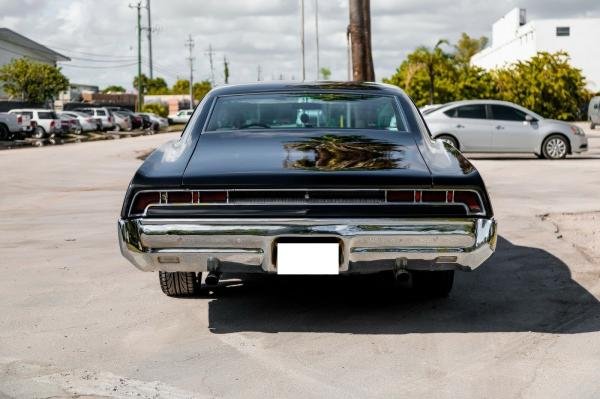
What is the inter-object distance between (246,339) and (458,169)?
5.13 feet

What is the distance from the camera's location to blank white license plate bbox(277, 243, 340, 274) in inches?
196

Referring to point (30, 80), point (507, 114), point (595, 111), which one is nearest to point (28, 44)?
point (30, 80)

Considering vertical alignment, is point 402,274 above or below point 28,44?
below

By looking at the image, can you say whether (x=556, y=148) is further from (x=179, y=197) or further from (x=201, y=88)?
(x=201, y=88)

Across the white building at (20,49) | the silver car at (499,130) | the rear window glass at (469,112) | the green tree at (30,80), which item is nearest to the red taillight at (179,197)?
the silver car at (499,130)

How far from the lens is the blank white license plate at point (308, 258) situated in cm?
497

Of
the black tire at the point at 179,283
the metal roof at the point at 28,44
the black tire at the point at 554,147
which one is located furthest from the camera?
the metal roof at the point at 28,44

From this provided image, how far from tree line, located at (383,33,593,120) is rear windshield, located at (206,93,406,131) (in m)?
47.5

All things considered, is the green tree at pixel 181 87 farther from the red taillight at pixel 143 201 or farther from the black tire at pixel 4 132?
the red taillight at pixel 143 201

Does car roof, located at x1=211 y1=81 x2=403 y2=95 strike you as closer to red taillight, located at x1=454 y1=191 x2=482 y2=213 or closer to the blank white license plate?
red taillight, located at x1=454 y1=191 x2=482 y2=213

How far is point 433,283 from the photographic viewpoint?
615 cm

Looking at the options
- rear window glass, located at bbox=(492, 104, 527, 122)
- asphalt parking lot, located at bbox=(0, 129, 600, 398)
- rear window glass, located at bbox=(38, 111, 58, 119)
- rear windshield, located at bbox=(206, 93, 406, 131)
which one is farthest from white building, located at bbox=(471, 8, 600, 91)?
rear windshield, located at bbox=(206, 93, 406, 131)

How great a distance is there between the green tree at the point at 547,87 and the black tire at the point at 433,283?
49335 millimetres

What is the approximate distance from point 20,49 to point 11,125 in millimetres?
40712
